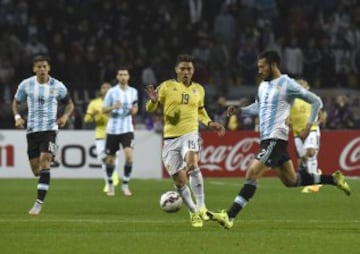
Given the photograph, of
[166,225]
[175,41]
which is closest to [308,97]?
[166,225]

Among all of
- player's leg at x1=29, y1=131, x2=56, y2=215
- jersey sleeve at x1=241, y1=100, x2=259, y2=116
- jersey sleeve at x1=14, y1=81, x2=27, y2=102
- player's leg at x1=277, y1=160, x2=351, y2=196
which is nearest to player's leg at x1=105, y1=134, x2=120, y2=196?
jersey sleeve at x1=14, y1=81, x2=27, y2=102

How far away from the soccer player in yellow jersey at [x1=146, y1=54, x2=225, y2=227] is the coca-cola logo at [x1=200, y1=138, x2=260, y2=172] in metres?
13.3

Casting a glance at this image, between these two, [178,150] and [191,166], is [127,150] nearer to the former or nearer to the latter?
[178,150]

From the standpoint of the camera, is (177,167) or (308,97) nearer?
(308,97)

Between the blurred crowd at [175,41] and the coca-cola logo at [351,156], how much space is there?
1741mm

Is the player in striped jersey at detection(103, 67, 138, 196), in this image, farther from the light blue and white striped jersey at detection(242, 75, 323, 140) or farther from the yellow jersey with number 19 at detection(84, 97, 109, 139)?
the light blue and white striped jersey at detection(242, 75, 323, 140)

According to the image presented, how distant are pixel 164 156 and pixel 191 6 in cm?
1846

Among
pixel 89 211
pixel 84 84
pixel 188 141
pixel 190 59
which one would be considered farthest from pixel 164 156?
pixel 84 84

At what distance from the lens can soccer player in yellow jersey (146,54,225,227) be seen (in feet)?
49.7

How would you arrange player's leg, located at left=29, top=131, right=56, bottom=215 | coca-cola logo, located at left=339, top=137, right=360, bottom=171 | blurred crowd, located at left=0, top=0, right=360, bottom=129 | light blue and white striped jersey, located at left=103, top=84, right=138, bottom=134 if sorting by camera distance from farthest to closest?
1. blurred crowd, located at left=0, top=0, right=360, bottom=129
2. coca-cola logo, located at left=339, top=137, right=360, bottom=171
3. light blue and white striped jersey, located at left=103, top=84, right=138, bottom=134
4. player's leg, located at left=29, top=131, right=56, bottom=215

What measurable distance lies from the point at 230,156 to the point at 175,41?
4.66m

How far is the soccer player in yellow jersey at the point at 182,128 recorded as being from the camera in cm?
1514

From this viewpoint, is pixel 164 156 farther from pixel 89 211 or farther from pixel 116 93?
pixel 116 93

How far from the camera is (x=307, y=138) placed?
2333 cm
